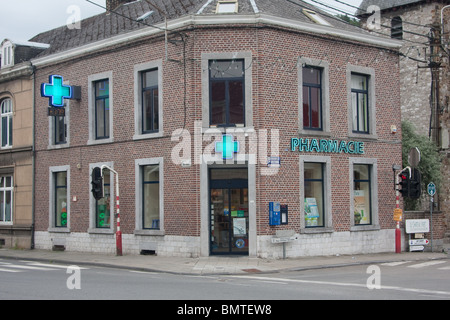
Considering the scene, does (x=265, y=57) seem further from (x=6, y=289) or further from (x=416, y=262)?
(x=6, y=289)

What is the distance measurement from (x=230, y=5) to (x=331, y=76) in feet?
14.7

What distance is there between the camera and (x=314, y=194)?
70.1 feet

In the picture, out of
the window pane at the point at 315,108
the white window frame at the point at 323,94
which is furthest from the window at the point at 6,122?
the window pane at the point at 315,108

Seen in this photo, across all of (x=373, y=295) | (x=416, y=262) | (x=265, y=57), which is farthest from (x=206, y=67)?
(x=373, y=295)

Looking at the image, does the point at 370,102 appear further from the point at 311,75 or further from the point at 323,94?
the point at 311,75

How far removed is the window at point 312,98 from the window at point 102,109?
7.70 metres

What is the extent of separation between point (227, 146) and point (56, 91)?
26.4 ft

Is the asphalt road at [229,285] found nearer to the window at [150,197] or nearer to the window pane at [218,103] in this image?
the window at [150,197]

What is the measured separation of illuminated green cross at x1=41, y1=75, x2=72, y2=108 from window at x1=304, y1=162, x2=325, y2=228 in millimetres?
9944

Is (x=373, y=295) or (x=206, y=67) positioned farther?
(x=206, y=67)

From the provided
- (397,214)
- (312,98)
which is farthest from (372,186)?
(312,98)

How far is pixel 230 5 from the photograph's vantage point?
21016 millimetres

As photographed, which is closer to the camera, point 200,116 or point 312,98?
point 200,116

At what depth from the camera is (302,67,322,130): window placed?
21344mm
